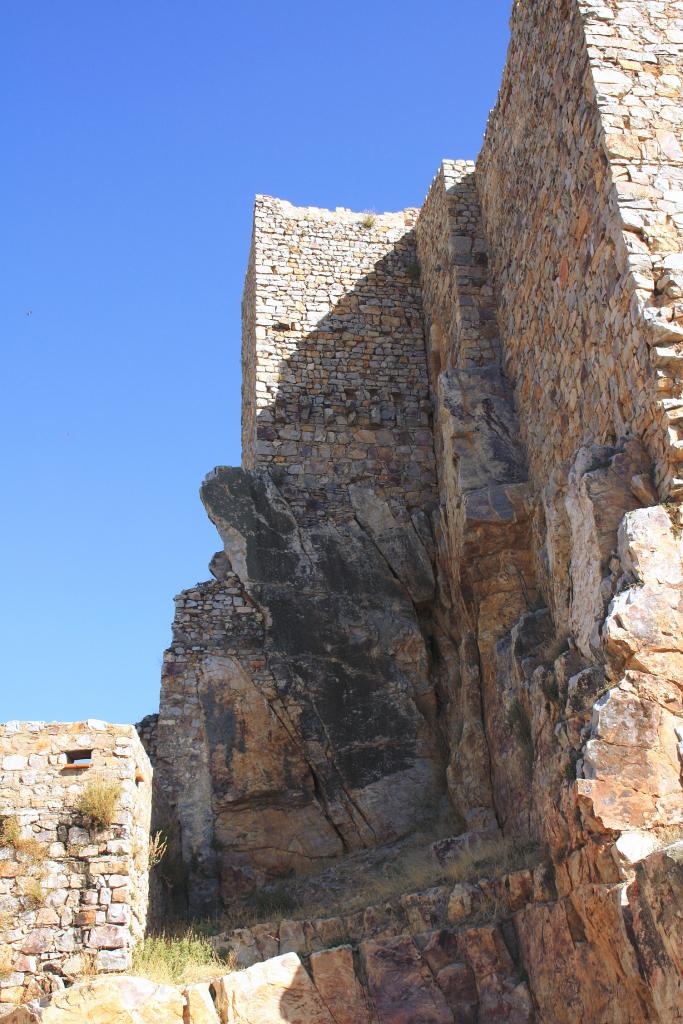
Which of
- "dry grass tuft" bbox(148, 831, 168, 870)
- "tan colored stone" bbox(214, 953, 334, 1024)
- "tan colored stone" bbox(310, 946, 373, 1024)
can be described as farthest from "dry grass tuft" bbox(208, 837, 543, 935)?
"tan colored stone" bbox(214, 953, 334, 1024)

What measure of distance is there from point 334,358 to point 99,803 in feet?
27.6

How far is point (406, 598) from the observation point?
1299 centimetres

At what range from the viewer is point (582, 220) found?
10.1 meters

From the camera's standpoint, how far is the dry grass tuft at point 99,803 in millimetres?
8547

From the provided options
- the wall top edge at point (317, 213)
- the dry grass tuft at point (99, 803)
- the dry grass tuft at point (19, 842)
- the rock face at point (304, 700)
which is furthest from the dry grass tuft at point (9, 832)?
the wall top edge at point (317, 213)

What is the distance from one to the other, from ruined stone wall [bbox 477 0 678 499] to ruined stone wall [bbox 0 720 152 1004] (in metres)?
5.30

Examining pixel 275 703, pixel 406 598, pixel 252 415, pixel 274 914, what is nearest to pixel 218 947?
pixel 274 914

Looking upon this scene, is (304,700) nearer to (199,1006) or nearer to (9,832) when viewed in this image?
(9,832)

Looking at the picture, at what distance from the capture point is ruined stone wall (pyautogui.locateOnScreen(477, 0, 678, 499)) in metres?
9.03

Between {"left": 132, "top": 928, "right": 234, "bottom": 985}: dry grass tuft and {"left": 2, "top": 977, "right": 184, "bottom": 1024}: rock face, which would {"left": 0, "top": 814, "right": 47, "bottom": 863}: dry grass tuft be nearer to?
{"left": 132, "top": 928, "right": 234, "bottom": 985}: dry grass tuft

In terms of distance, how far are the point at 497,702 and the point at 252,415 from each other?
6.50m

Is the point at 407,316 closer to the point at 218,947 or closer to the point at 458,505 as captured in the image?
the point at 458,505

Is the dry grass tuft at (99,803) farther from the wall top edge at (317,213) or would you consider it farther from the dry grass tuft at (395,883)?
the wall top edge at (317,213)

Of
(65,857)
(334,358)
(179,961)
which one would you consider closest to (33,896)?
(65,857)
